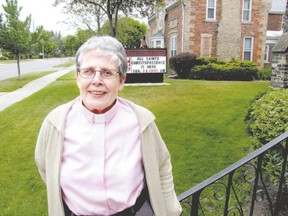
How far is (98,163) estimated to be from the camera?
1657mm

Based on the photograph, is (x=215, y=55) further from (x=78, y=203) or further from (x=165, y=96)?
(x=78, y=203)

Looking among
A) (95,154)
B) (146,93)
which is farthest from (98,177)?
(146,93)

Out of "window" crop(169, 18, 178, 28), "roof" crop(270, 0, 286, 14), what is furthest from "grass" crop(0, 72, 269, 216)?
"roof" crop(270, 0, 286, 14)

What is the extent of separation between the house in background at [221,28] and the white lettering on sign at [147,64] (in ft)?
20.8

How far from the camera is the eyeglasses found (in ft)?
5.47

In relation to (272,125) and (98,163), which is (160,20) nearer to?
(272,125)

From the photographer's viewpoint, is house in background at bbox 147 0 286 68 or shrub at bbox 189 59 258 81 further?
house in background at bbox 147 0 286 68

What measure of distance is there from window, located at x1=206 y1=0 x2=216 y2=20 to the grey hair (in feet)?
66.1

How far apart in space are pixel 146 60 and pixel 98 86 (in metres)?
12.9

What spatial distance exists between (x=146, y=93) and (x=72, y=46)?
232 ft

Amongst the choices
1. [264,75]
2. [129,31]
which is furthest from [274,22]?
[129,31]

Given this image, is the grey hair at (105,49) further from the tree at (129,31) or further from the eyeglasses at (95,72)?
the tree at (129,31)

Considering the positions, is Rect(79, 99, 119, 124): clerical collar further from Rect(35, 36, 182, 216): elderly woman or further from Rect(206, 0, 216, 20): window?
Rect(206, 0, 216, 20): window

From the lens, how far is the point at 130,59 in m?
14.1
